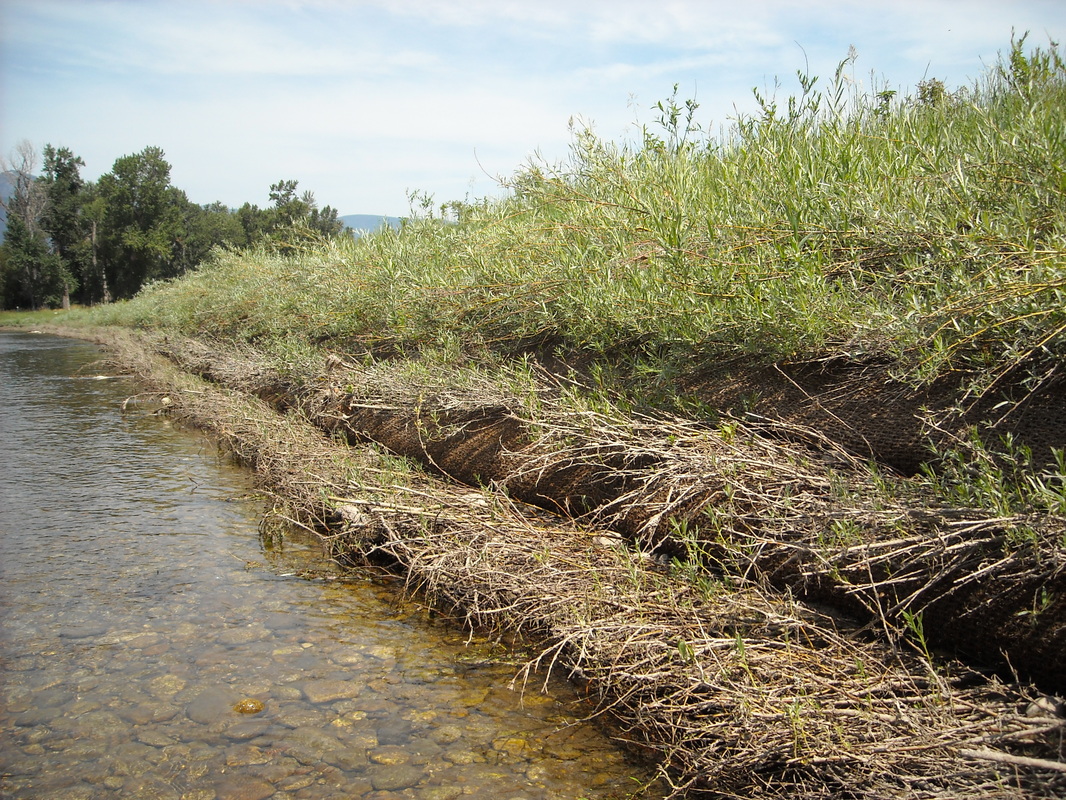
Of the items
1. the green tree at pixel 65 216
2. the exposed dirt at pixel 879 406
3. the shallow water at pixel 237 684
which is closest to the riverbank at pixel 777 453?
the exposed dirt at pixel 879 406

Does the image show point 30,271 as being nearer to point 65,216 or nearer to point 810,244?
point 65,216

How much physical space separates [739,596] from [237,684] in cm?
243

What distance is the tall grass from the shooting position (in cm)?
357

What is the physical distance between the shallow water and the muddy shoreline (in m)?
0.32

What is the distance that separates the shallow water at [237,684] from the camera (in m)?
3.16

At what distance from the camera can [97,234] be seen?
56125 mm

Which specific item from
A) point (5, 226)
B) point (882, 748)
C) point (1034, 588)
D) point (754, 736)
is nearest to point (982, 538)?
point (1034, 588)

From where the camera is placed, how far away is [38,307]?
176ft

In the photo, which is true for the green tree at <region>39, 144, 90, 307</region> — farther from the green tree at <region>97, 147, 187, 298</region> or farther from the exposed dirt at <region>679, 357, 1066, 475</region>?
the exposed dirt at <region>679, 357, 1066, 475</region>

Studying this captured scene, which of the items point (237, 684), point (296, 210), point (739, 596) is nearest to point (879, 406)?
point (739, 596)

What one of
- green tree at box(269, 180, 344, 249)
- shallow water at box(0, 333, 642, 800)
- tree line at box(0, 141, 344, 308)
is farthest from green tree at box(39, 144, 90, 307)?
shallow water at box(0, 333, 642, 800)

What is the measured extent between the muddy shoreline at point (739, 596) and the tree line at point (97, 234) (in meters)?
48.2

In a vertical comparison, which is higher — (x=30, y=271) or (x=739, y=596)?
(x=30, y=271)

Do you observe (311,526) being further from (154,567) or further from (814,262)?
(814,262)
